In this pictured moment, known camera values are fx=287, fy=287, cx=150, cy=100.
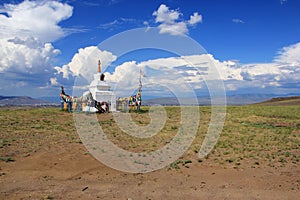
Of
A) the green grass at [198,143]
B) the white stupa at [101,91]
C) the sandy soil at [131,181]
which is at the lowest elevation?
the sandy soil at [131,181]

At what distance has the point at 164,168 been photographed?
12.3 meters

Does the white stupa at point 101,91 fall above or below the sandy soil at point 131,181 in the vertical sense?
above

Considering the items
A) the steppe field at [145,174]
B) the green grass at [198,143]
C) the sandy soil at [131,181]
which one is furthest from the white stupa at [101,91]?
the sandy soil at [131,181]

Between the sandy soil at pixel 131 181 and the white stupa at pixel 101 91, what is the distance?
21.0 m

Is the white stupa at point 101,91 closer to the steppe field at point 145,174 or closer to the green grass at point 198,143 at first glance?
the green grass at point 198,143

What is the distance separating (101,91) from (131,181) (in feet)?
82.3

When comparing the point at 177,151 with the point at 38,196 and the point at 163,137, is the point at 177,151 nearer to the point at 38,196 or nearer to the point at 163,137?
the point at 163,137

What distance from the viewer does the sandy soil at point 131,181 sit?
30.1ft

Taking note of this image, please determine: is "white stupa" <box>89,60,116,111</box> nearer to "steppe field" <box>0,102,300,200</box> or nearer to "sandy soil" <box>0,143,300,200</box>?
"steppe field" <box>0,102,300,200</box>

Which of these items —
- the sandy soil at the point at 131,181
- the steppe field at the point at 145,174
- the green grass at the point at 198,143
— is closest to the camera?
the sandy soil at the point at 131,181

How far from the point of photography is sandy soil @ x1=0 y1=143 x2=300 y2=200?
9188mm

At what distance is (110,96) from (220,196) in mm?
26844

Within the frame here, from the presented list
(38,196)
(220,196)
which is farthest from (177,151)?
(38,196)

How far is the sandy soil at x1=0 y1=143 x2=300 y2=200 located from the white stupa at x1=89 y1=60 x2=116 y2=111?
69.0ft
